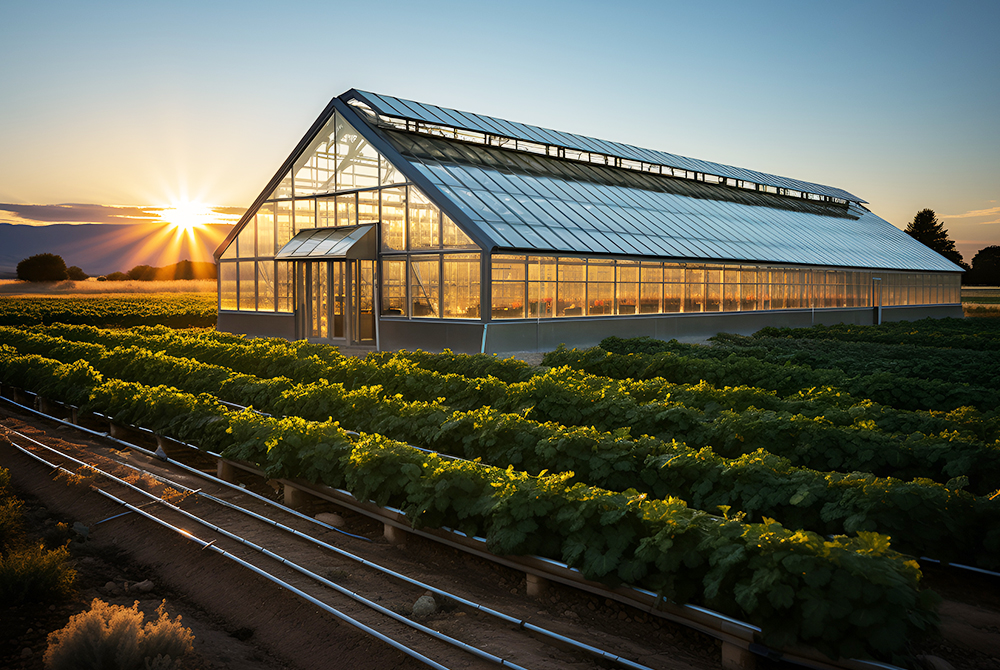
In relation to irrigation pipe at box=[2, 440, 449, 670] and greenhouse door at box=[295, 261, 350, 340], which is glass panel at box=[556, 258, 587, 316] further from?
irrigation pipe at box=[2, 440, 449, 670]

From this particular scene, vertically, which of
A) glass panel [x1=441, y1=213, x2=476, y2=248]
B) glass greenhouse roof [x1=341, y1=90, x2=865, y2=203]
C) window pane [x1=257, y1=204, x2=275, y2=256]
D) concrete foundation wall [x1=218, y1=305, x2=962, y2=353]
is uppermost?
glass greenhouse roof [x1=341, y1=90, x2=865, y2=203]

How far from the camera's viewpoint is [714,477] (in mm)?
7328

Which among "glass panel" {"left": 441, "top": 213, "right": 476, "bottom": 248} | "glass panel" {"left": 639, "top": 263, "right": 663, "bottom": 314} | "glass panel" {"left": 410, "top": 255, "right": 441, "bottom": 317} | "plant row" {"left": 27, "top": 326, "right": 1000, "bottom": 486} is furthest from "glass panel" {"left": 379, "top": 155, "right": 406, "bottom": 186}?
"plant row" {"left": 27, "top": 326, "right": 1000, "bottom": 486}

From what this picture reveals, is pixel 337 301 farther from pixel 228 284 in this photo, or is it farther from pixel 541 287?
pixel 541 287

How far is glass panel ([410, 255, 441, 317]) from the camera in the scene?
22766 mm

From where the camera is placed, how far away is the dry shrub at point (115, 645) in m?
4.60

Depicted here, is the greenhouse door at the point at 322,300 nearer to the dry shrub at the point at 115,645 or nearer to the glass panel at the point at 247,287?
Answer: the glass panel at the point at 247,287

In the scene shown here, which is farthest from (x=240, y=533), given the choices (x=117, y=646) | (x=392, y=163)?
(x=392, y=163)

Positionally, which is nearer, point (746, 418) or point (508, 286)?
point (746, 418)

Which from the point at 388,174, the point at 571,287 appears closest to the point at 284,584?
the point at 571,287

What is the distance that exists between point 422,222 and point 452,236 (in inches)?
67.3

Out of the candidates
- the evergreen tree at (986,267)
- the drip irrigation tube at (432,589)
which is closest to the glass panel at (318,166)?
the drip irrigation tube at (432,589)

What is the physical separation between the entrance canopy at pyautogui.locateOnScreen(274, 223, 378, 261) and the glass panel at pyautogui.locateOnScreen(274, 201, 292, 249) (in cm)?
138

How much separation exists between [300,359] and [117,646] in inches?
457
